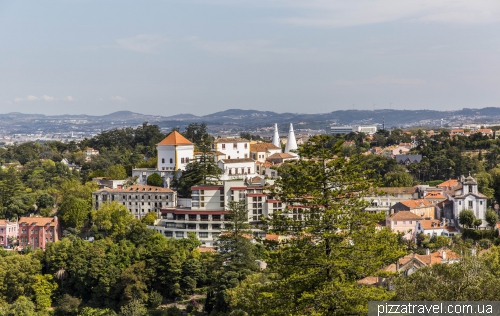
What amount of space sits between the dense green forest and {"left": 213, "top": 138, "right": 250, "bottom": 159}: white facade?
11.8 ft

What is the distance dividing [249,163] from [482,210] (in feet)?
41.5

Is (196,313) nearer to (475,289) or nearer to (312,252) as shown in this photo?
(475,289)

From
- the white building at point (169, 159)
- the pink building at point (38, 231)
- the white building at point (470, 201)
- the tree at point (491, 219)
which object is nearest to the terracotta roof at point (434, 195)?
the white building at point (470, 201)

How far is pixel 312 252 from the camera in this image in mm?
11016

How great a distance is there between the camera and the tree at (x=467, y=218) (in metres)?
32.9

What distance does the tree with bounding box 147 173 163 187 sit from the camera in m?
40.2

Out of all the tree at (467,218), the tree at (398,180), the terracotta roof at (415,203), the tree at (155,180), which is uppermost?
the tree at (155,180)

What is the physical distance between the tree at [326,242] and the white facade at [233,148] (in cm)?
3177

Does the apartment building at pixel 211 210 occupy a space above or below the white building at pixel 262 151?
below

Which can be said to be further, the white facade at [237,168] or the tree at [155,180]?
the tree at [155,180]

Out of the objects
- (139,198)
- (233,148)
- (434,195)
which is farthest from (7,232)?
(434,195)

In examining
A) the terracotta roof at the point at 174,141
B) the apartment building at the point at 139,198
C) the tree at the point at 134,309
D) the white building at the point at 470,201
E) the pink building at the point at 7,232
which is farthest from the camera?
the terracotta roof at the point at 174,141

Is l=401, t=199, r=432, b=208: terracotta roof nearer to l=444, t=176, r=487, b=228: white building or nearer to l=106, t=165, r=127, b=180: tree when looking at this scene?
l=444, t=176, r=487, b=228: white building

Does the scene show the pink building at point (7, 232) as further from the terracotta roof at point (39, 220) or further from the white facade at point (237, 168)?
the white facade at point (237, 168)
